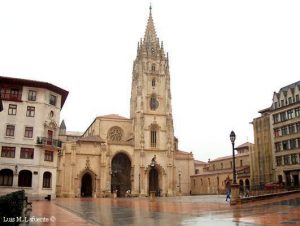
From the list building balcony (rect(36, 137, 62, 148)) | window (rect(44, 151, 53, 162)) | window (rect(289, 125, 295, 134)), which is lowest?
window (rect(44, 151, 53, 162))

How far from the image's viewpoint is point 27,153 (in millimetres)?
42625

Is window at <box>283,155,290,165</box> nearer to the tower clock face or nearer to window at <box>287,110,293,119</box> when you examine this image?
window at <box>287,110,293,119</box>

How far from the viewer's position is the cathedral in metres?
66.1

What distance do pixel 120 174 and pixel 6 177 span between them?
3436cm

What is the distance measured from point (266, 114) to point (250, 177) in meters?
13.5

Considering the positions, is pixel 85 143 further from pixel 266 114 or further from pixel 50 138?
pixel 266 114

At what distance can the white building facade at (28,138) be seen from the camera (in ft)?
136

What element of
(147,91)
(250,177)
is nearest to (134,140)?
(147,91)

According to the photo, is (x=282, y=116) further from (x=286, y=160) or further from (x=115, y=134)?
(x=115, y=134)

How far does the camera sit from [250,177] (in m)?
67.3

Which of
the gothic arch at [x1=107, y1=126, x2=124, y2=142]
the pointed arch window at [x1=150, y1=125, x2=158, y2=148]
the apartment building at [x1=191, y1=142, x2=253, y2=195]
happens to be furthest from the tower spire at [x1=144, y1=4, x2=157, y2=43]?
the apartment building at [x1=191, y1=142, x2=253, y2=195]

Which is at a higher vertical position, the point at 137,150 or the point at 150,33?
the point at 150,33

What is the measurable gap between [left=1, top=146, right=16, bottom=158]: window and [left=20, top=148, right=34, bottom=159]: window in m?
1.01

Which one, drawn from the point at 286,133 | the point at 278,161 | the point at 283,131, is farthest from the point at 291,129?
the point at 278,161
